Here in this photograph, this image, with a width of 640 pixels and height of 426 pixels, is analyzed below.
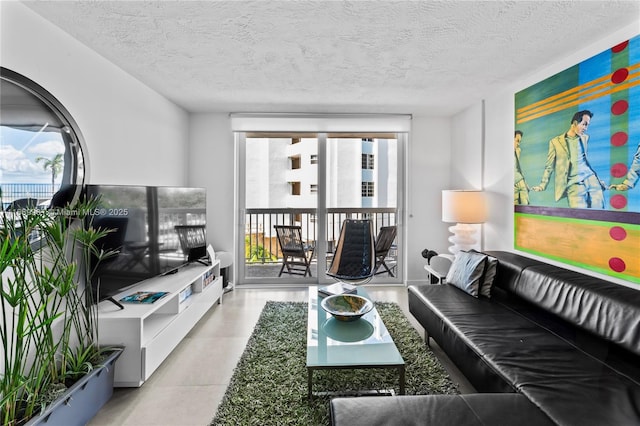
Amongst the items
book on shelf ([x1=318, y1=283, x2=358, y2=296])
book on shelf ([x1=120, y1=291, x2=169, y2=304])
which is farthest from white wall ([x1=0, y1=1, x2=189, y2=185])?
book on shelf ([x1=318, y1=283, x2=358, y2=296])

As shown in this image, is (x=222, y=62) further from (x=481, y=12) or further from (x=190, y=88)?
(x=481, y=12)

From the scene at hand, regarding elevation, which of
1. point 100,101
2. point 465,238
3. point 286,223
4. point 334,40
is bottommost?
point 465,238

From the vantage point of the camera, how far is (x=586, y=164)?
7.50ft

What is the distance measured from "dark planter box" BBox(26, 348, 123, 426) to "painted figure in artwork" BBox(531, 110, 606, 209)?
3471 millimetres

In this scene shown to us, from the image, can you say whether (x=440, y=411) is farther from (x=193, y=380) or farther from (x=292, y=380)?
(x=193, y=380)

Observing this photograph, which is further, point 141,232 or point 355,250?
point 355,250

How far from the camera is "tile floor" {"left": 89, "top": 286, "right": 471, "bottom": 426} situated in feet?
5.96

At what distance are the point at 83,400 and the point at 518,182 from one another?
377cm

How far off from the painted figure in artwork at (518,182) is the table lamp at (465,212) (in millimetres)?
374

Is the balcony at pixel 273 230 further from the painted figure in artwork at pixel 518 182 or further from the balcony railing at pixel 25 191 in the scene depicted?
the balcony railing at pixel 25 191

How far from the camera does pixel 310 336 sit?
208cm

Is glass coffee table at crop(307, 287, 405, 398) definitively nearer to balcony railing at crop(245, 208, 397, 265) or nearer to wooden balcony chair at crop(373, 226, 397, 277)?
wooden balcony chair at crop(373, 226, 397, 277)

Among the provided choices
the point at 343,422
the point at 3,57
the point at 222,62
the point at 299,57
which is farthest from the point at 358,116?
the point at 343,422

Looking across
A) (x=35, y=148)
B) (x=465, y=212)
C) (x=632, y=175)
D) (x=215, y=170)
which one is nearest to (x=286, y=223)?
(x=215, y=170)
